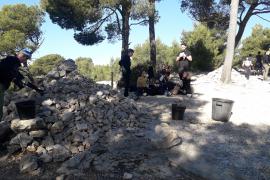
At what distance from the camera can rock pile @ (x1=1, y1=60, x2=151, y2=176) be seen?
722 cm

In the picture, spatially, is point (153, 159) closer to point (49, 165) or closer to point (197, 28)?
point (49, 165)

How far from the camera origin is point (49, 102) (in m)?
8.53

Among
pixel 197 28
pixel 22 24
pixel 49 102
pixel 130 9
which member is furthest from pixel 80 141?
pixel 22 24

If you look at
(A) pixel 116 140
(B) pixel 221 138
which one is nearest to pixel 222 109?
(B) pixel 221 138

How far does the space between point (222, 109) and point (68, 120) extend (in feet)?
13.0

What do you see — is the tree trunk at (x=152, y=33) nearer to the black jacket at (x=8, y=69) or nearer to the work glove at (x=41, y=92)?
the work glove at (x=41, y=92)

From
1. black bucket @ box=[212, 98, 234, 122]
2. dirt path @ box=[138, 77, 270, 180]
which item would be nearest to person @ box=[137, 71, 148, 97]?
dirt path @ box=[138, 77, 270, 180]

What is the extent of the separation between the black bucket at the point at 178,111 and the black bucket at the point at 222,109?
88 centimetres

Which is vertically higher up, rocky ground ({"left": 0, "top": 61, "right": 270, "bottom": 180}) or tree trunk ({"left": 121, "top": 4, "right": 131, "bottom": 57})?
tree trunk ({"left": 121, "top": 4, "right": 131, "bottom": 57})

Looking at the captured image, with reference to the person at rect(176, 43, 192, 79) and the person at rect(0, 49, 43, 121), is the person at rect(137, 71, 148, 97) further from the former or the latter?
the person at rect(0, 49, 43, 121)

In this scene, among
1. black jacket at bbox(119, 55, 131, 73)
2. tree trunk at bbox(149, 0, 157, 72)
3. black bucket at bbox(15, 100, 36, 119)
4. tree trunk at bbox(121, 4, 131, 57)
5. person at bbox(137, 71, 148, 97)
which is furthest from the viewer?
→ tree trunk at bbox(121, 4, 131, 57)

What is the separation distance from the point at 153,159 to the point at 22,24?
32.0m

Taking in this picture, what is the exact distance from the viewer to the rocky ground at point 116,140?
642cm

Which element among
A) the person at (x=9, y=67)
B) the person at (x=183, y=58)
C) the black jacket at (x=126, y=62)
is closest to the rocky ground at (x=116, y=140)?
the person at (x=9, y=67)
